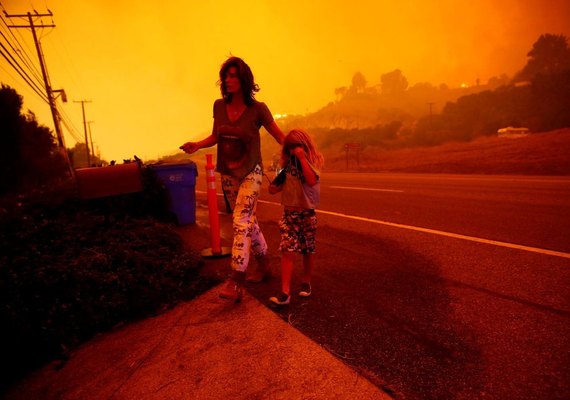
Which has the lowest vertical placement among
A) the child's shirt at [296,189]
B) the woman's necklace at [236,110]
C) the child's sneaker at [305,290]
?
the child's sneaker at [305,290]

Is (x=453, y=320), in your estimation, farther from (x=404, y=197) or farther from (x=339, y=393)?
(x=404, y=197)

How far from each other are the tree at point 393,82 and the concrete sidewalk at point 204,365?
613 ft

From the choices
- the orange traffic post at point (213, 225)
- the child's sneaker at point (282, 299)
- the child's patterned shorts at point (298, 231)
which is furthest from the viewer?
the orange traffic post at point (213, 225)

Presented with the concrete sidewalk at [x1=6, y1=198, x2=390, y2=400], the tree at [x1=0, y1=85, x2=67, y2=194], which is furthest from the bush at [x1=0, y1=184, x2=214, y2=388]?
the tree at [x1=0, y1=85, x2=67, y2=194]

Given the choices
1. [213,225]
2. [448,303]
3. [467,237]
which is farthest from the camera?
[467,237]

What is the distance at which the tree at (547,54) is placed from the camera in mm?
76750

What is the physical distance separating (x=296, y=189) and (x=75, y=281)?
2.48 metres

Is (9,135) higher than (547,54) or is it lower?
lower

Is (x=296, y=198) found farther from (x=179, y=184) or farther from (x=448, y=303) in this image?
(x=179, y=184)

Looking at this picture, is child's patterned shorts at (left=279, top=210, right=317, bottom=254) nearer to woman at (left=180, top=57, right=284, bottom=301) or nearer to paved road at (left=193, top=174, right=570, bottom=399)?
woman at (left=180, top=57, right=284, bottom=301)

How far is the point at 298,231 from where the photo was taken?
132 inches

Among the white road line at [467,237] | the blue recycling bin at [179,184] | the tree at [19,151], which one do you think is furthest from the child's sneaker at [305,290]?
the tree at [19,151]

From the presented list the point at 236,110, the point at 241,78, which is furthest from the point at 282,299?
the point at 241,78

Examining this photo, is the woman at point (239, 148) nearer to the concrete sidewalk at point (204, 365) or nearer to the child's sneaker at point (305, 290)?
the concrete sidewalk at point (204, 365)
